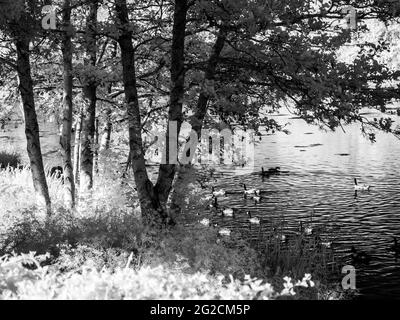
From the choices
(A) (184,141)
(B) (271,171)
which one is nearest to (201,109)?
(A) (184,141)

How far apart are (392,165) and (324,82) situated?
30.7 m

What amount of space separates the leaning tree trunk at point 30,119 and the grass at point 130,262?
0.72 m

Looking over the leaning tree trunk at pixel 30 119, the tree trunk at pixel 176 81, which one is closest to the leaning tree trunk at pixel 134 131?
the tree trunk at pixel 176 81

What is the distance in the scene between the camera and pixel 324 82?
377 inches

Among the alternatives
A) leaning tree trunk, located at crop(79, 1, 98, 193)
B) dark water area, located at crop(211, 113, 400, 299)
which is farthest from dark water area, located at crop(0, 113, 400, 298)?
leaning tree trunk, located at crop(79, 1, 98, 193)

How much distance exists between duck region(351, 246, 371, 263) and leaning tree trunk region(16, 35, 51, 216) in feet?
35.7

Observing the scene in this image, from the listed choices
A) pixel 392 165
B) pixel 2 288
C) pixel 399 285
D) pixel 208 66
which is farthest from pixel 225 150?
pixel 392 165

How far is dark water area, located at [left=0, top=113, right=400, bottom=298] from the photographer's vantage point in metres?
19.1

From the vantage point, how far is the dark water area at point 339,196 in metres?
19.1

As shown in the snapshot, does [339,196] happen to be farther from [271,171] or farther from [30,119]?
[30,119]

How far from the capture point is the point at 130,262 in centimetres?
931

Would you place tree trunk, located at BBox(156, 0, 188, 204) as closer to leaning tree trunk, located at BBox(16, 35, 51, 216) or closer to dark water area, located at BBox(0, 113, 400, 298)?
leaning tree trunk, located at BBox(16, 35, 51, 216)

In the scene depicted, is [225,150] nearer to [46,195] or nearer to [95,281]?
[46,195]

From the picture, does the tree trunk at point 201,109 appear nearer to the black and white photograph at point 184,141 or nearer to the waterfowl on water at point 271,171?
the black and white photograph at point 184,141
